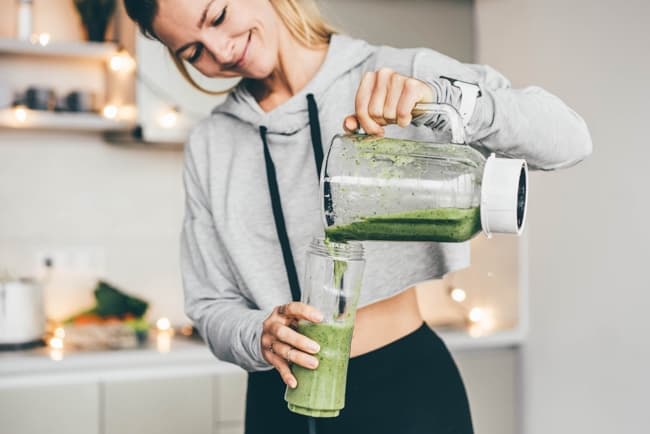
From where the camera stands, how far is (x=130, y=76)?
8.01 feet

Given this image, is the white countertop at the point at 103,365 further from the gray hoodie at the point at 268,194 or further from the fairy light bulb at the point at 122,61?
the gray hoodie at the point at 268,194

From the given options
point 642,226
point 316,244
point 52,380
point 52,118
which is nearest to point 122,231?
point 52,118

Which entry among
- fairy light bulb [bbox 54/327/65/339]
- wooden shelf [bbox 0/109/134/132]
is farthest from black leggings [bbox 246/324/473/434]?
wooden shelf [bbox 0/109/134/132]

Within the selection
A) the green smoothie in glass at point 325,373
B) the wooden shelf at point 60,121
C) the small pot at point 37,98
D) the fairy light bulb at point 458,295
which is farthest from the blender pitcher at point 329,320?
the fairy light bulb at point 458,295

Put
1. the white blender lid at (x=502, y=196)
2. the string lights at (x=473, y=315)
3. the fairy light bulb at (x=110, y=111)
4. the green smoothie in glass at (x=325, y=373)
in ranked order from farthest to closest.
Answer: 1. the string lights at (x=473, y=315)
2. the fairy light bulb at (x=110, y=111)
3. the green smoothie in glass at (x=325, y=373)
4. the white blender lid at (x=502, y=196)

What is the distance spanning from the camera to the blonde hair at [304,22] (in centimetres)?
115

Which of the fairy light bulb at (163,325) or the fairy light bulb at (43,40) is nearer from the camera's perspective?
the fairy light bulb at (43,40)

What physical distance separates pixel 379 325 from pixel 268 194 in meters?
0.26

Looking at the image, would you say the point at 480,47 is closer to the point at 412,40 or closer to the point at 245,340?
the point at 412,40

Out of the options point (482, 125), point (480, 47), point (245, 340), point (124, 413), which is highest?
point (480, 47)

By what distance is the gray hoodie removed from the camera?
1.03m

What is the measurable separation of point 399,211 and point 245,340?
0.34 m

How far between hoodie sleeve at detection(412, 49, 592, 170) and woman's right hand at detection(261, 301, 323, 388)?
237 millimetres

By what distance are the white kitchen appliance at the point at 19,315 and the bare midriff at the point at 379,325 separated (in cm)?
145
